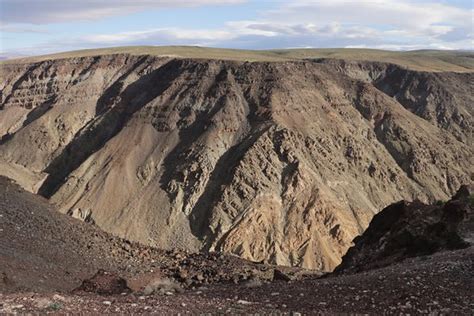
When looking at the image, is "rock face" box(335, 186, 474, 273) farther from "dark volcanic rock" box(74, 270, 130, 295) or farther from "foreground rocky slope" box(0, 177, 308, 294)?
"dark volcanic rock" box(74, 270, 130, 295)

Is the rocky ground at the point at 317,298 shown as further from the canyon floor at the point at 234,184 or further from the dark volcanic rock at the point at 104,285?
the dark volcanic rock at the point at 104,285

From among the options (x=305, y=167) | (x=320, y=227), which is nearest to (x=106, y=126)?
(x=305, y=167)

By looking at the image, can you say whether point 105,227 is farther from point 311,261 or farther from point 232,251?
point 311,261

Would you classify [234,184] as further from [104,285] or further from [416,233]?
[104,285]

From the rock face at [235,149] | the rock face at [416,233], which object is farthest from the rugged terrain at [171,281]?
the rock face at [235,149]

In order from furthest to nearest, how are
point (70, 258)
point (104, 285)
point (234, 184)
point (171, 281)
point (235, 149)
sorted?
point (235, 149), point (234, 184), point (70, 258), point (171, 281), point (104, 285)

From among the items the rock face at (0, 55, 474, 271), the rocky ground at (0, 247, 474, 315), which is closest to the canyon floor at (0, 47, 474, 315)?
the rocky ground at (0, 247, 474, 315)

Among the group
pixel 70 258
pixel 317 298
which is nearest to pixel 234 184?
pixel 70 258
